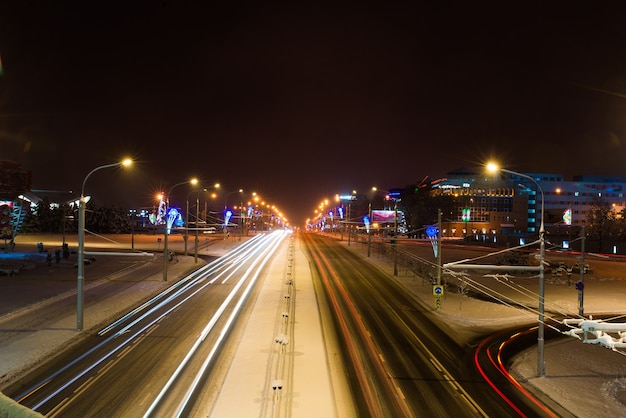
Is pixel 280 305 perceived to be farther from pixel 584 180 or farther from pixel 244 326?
pixel 584 180

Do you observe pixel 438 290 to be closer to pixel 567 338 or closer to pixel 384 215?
pixel 567 338

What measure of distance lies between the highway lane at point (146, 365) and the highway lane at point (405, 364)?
5.82 metres

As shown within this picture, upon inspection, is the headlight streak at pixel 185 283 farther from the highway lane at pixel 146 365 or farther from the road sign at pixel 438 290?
the road sign at pixel 438 290

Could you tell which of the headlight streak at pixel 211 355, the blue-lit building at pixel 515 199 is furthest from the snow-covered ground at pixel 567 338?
the blue-lit building at pixel 515 199

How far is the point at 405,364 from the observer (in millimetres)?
19031

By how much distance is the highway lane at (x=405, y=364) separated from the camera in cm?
1485

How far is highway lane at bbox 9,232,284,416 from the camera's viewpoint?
1408 cm

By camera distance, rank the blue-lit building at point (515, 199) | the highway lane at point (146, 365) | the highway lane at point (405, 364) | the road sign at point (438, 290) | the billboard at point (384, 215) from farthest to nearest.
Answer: the blue-lit building at point (515, 199) < the billboard at point (384, 215) < the road sign at point (438, 290) < the highway lane at point (405, 364) < the highway lane at point (146, 365)

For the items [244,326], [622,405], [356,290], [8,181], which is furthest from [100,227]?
[622,405]

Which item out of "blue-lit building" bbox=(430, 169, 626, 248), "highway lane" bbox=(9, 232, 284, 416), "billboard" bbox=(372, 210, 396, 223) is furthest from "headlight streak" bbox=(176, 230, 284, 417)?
"blue-lit building" bbox=(430, 169, 626, 248)

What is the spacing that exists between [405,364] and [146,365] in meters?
10.6

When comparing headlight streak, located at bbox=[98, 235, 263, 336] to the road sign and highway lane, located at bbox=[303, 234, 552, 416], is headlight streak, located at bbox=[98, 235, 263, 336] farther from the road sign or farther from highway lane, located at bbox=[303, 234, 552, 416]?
the road sign

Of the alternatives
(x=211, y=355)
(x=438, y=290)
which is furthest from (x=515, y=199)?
(x=211, y=355)

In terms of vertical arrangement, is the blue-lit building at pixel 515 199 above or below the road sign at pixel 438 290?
above
